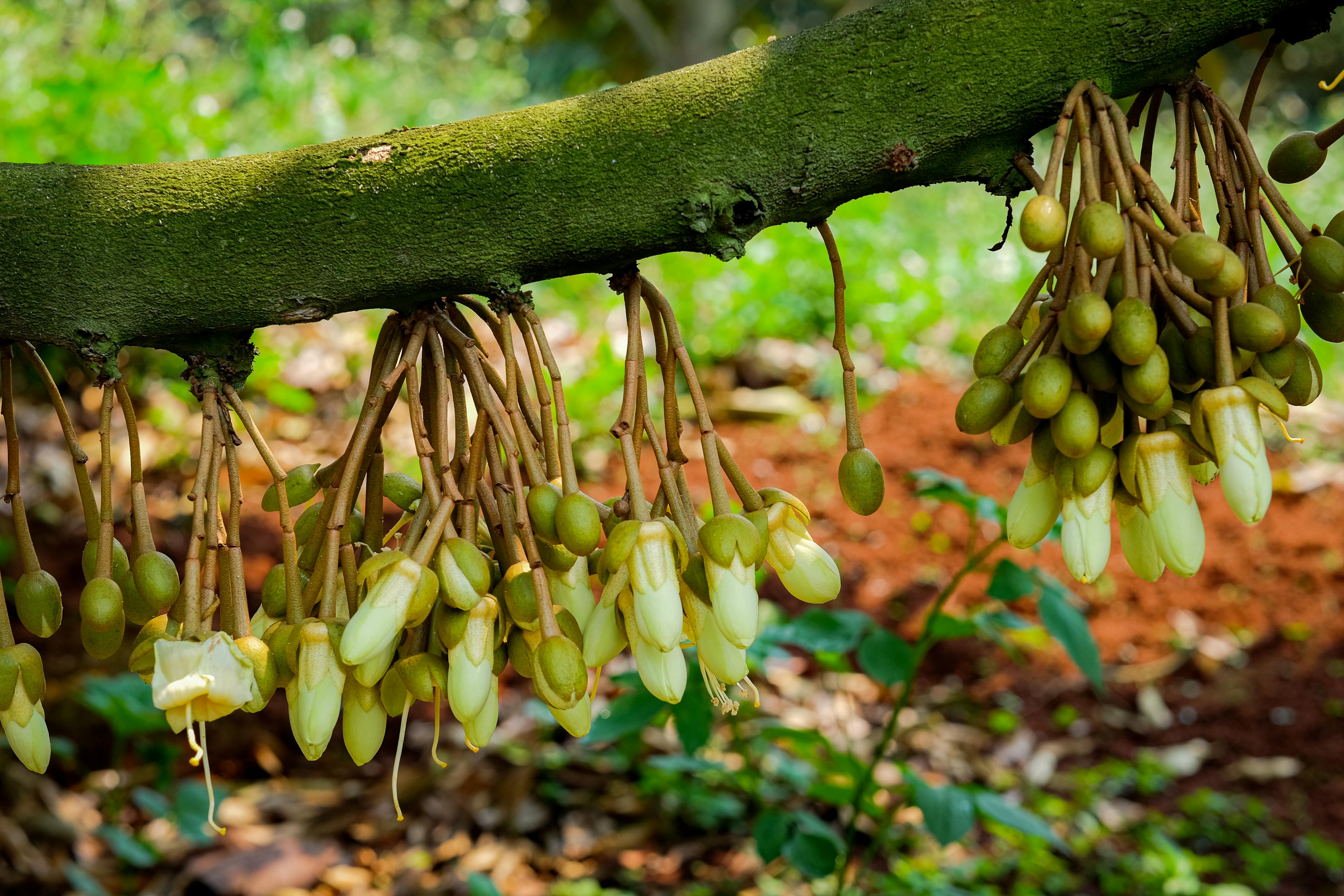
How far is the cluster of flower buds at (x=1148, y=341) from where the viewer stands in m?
0.66

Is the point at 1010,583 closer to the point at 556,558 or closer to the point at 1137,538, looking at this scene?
the point at 1137,538

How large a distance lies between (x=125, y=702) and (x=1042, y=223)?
183cm

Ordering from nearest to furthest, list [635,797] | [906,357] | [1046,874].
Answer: [1046,874] < [635,797] < [906,357]

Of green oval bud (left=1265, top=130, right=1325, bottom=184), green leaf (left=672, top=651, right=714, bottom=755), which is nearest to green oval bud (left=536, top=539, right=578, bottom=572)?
green oval bud (left=1265, top=130, right=1325, bottom=184)

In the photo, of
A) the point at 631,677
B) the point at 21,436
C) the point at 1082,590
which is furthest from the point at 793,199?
the point at 21,436

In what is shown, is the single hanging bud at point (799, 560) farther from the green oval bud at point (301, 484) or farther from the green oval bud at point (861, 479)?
the green oval bud at point (301, 484)

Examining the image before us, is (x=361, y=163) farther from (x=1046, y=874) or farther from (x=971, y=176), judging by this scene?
(x=1046, y=874)

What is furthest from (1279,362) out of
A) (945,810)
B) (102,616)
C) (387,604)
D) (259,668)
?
(945,810)

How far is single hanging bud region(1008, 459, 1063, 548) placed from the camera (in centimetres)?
76

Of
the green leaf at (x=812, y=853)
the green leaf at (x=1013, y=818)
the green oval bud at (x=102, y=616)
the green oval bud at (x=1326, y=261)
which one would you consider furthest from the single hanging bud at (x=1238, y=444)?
the green leaf at (x=812, y=853)

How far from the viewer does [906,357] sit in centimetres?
441

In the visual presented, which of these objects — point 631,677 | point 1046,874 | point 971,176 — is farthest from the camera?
point 1046,874

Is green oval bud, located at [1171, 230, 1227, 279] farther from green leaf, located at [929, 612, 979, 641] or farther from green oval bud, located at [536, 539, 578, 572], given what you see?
green leaf, located at [929, 612, 979, 641]

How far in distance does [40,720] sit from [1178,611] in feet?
10.9
